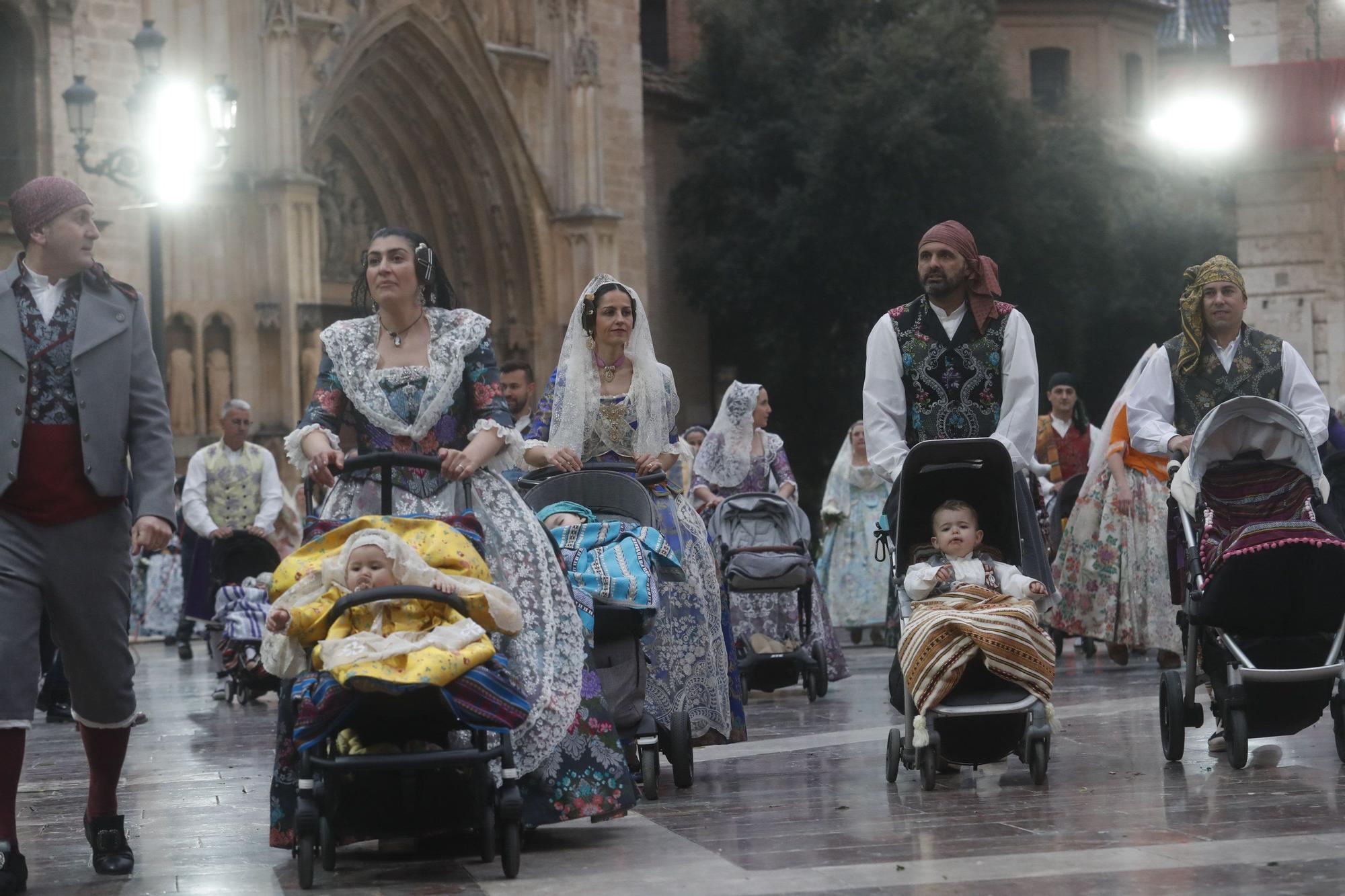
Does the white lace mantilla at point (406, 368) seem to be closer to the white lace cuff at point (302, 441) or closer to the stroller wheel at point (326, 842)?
the white lace cuff at point (302, 441)

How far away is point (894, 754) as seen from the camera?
7.94m

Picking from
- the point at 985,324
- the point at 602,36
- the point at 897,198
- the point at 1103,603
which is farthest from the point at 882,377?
the point at 897,198

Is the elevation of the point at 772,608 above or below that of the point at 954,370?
below

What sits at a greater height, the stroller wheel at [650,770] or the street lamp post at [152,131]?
the street lamp post at [152,131]

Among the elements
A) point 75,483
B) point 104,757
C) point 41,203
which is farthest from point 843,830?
point 41,203

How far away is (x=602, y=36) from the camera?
113 ft

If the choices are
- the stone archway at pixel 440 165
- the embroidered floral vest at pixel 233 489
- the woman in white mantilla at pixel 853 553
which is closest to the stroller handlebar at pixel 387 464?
the embroidered floral vest at pixel 233 489

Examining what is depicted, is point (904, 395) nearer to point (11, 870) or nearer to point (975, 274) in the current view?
point (975, 274)

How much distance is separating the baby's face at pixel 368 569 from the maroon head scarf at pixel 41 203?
1.53 metres

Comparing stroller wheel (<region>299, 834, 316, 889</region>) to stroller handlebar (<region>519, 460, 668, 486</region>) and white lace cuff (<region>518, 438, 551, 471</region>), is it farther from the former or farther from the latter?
stroller handlebar (<region>519, 460, 668, 486</region>)

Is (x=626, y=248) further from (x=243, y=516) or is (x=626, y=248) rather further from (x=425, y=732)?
(x=425, y=732)

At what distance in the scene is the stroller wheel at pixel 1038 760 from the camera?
771 cm

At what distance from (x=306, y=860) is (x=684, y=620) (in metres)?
3.24

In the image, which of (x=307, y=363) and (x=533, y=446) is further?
(x=307, y=363)
